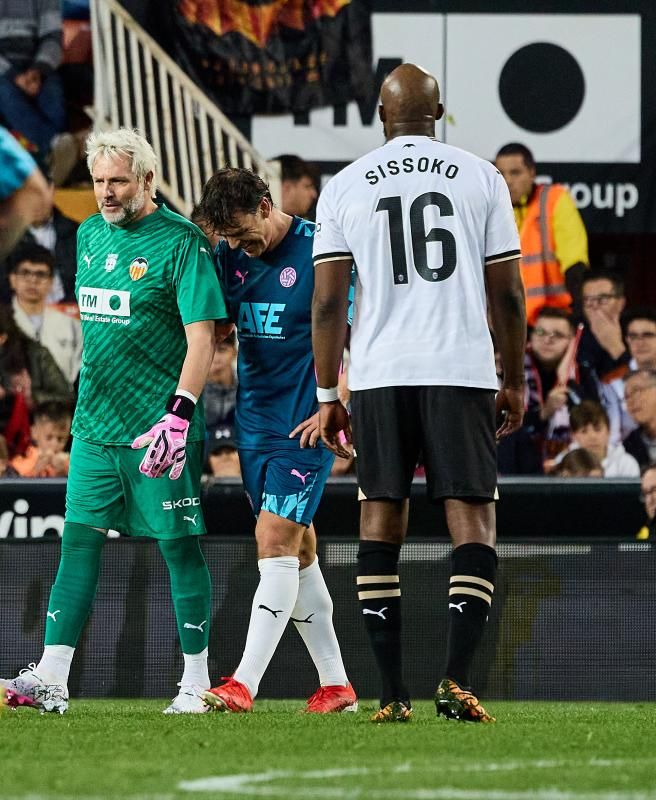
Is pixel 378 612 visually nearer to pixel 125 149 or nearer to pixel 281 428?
pixel 281 428

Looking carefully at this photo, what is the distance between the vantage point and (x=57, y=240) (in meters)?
9.33

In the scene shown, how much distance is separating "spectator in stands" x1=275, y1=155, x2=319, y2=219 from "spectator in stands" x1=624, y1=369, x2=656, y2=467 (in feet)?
6.86

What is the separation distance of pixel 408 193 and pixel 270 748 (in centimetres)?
162

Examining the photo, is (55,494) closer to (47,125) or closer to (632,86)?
(47,125)

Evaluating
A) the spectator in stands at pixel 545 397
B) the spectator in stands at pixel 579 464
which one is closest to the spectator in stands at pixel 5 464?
the spectator in stands at pixel 545 397

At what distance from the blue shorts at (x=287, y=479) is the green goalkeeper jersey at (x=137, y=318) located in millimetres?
218

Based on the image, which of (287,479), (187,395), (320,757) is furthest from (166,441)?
(320,757)

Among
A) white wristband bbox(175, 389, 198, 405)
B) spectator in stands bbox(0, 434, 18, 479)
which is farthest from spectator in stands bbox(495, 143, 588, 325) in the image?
white wristband bbox(175, 389, 198, 405)

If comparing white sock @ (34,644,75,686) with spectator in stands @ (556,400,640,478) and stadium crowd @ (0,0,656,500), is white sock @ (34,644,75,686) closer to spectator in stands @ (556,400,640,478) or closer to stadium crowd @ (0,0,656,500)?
stadium crowd @ (0,0,656,500)

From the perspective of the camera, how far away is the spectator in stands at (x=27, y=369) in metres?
9.02

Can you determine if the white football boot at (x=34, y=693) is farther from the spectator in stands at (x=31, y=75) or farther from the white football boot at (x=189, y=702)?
the spectator in stands at (x=31, y=75)

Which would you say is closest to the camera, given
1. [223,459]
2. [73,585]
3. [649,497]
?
[73,585]

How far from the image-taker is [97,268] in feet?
17.4

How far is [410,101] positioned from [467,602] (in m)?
1.46
